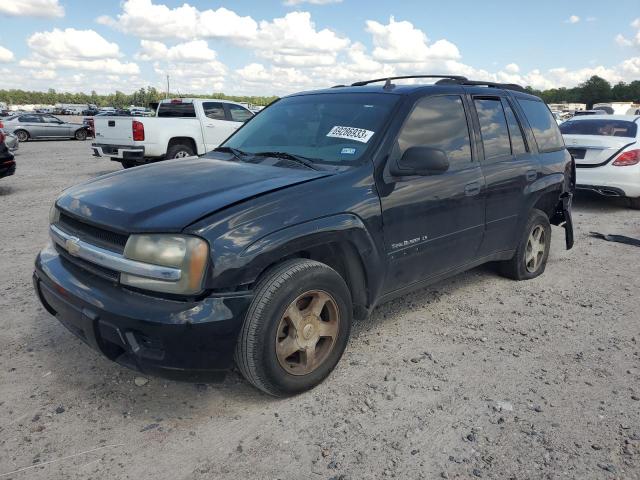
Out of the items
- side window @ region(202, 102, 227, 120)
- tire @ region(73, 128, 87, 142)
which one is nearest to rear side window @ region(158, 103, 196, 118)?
side window @ region(202, 102, 227, 120)

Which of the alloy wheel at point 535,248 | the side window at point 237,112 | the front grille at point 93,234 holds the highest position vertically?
the side window at point 237,112

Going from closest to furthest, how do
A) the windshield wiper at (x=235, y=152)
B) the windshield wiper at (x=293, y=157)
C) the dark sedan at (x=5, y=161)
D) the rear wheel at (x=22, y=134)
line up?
the windshield wiper at (x=293, y=157)
the windshield wiper at (x=235, y=152)
the dark sedan at (x=5, y=161)
the rear wheel at (x=22, y=134)

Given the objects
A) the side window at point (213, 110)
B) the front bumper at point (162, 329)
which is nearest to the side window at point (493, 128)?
the front bumper at point (162, 329)

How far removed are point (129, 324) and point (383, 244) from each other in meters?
1.57

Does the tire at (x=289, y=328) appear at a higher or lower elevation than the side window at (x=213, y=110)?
lower

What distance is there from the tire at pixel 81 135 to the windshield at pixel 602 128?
25231 mm

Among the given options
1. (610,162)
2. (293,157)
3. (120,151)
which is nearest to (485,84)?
(293,157)

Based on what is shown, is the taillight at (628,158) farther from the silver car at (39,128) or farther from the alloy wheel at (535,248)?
the silver car at (39,128)

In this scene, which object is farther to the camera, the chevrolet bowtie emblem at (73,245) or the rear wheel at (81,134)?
the rear wheel at (81,134)

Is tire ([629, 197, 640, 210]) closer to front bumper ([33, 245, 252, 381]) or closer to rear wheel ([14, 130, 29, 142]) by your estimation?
front bumper ([33, 245, 252, 381])

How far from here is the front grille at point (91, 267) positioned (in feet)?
8.96

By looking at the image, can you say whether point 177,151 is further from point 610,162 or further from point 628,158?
point 628,158

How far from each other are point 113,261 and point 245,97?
388ft

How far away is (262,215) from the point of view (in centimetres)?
272
